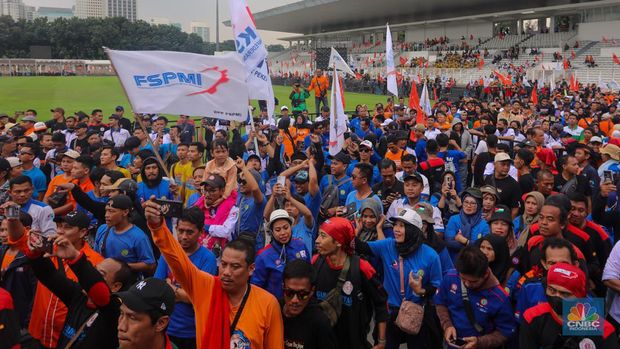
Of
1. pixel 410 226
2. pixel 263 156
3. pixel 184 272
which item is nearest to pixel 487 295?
pixel 410 226

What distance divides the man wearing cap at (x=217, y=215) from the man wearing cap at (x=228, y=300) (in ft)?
5.93

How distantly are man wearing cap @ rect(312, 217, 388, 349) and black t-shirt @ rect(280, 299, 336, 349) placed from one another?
443mm

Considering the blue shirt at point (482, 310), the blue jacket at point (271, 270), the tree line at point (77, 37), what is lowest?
the blue shirt at point (482, 310)

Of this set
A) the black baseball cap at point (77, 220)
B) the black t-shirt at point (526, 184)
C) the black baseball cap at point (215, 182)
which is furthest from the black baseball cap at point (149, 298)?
the black t-shirt at point (526, 184)

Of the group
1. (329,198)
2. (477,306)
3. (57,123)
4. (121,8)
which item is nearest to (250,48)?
(329,198)

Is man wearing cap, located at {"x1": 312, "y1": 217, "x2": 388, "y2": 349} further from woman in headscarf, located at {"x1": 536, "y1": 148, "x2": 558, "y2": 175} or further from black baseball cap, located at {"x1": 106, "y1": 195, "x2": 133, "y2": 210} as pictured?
woman in headscarf, located at {"x1": 536, "y1": 148, "x2": 558, "y2": 175}

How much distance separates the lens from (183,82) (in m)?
5.01

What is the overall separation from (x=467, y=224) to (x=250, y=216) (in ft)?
6.77

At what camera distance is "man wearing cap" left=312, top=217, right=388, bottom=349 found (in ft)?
12.6

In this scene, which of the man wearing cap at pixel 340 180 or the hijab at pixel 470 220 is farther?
the man wearing cap at pixel 340 180

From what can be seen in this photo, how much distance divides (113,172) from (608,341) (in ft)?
16.2

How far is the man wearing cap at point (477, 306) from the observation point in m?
3.69

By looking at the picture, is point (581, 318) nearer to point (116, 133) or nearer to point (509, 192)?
point (509, 192)

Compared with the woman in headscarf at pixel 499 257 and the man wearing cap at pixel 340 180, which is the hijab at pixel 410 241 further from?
the man wearing cap at pixel 340 180
